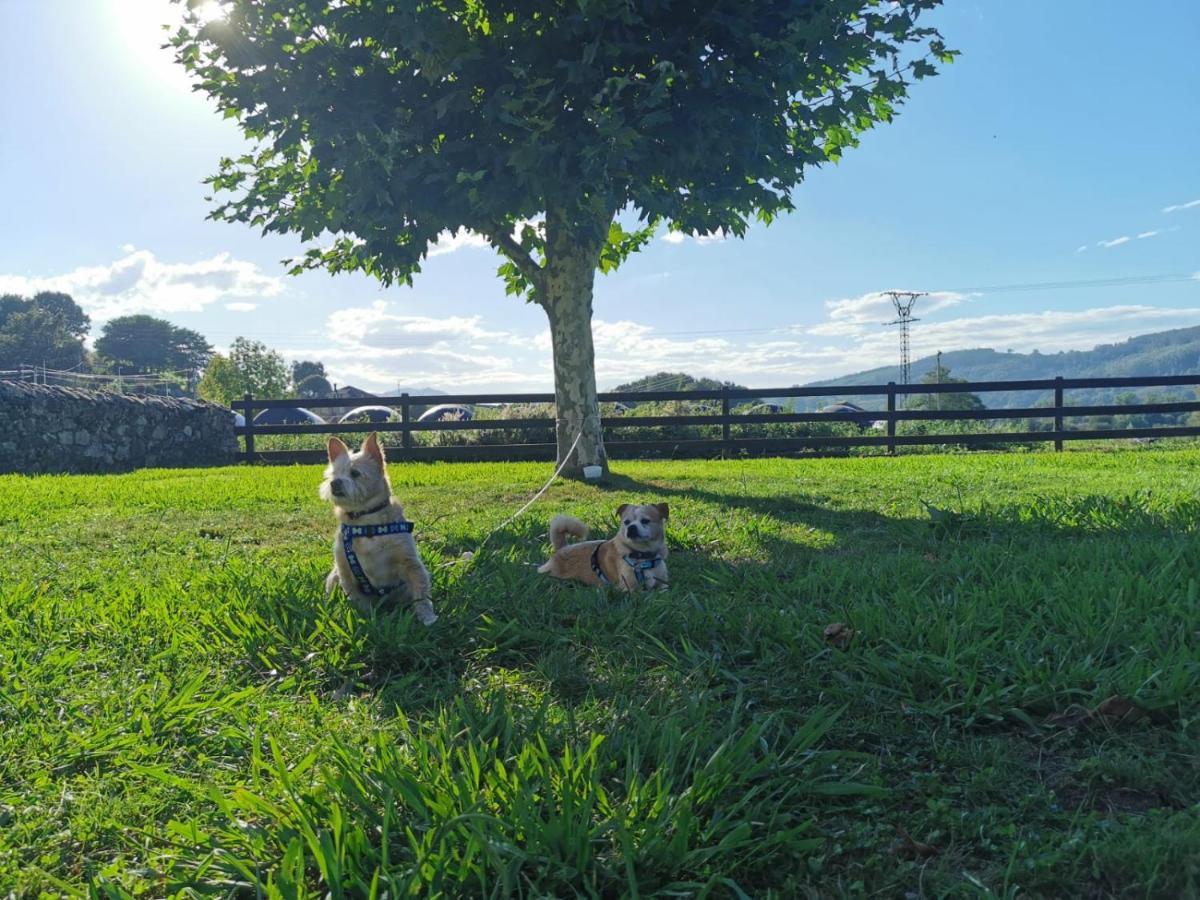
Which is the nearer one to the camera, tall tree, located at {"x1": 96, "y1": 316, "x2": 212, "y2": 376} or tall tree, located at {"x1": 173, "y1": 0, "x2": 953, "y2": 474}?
tall tree, located at {"x1": 173, "y1": 0, "x2": 953, "y2": 474}

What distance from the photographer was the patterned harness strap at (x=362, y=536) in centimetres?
381

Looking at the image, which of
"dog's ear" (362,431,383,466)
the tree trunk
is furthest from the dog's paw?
the tree trunk

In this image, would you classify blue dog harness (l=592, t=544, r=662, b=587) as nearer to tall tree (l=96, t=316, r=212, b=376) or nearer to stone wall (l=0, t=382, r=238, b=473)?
stone wall (l=0, t=382, r=238, b=473)

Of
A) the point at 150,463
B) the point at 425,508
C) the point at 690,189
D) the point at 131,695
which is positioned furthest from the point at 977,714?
the point at 150,463

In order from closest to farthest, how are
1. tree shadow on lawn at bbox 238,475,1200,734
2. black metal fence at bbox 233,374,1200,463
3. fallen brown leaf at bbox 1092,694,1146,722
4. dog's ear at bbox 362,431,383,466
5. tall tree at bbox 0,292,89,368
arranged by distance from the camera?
fallen brown leaf at bbox 1092,694,1146,722
tree shadow on lawn at bbox 238,475,1200,734
dog's ear at bbox 362,431,383,466
black metal fence at bbox 233,374,1200,463
tall tree at bbox 0,292,89,368

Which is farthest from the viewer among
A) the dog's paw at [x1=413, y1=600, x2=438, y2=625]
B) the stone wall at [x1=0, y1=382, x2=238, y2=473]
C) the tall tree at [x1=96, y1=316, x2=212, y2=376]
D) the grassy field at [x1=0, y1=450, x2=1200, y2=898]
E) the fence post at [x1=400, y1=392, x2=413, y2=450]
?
the tall tree at [x1=96, y1=316, x2=212, y2=376]

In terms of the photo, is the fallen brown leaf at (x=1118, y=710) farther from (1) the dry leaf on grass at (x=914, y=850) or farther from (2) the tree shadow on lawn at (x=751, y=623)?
(1) the dry leaf on grass at (x=914, y=850)

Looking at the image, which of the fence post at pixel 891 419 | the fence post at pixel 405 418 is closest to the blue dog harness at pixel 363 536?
the fence post at pixel 405 418

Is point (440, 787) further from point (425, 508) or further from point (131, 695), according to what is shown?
point (425, 508)

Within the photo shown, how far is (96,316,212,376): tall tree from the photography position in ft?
351

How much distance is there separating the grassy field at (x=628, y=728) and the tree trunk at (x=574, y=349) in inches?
229

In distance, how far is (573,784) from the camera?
200 cm

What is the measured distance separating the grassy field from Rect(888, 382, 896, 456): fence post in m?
10.9

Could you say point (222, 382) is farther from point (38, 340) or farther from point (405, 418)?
point (38, 340)
